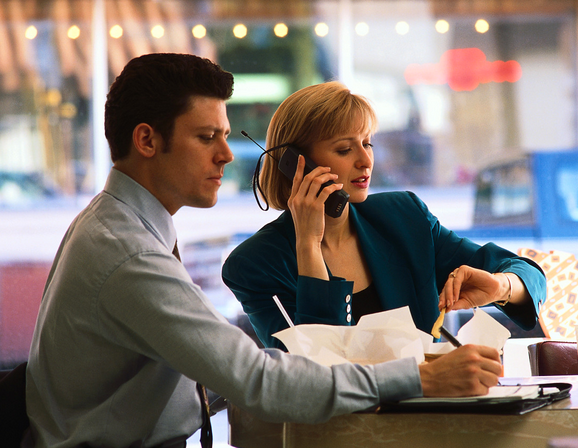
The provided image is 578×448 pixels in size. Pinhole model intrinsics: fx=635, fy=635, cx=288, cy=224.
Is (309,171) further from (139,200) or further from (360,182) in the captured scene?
(139,200)

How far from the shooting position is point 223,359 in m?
1.00

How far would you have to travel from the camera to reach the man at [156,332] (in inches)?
38.8

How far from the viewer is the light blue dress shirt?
0.98m

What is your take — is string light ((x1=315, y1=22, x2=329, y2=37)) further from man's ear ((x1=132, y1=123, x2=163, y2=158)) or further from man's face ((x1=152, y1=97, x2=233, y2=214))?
man's ear ((x1=132, y1=123, x2=163, y2=158))

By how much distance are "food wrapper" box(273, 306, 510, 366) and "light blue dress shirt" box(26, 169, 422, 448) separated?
6 cm

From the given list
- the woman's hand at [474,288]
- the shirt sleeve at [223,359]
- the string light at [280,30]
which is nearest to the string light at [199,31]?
the string light at [280,30]

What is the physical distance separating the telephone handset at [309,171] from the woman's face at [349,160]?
5 centimetres

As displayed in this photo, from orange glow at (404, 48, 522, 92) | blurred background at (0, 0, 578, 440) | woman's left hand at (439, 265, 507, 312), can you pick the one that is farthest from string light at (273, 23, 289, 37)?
woman's left hand at (439, 265, 507, 312)

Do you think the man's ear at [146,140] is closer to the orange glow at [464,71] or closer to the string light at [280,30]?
the string light at [280,30]

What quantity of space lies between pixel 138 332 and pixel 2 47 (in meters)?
2.89

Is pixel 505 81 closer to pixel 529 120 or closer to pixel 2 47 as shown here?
pixel 529 120

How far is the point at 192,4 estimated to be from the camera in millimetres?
3375

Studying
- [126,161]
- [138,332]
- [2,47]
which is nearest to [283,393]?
[138,332]

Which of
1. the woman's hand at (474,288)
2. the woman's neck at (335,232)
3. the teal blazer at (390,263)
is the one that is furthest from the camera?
the woman's neck at (335,232)
